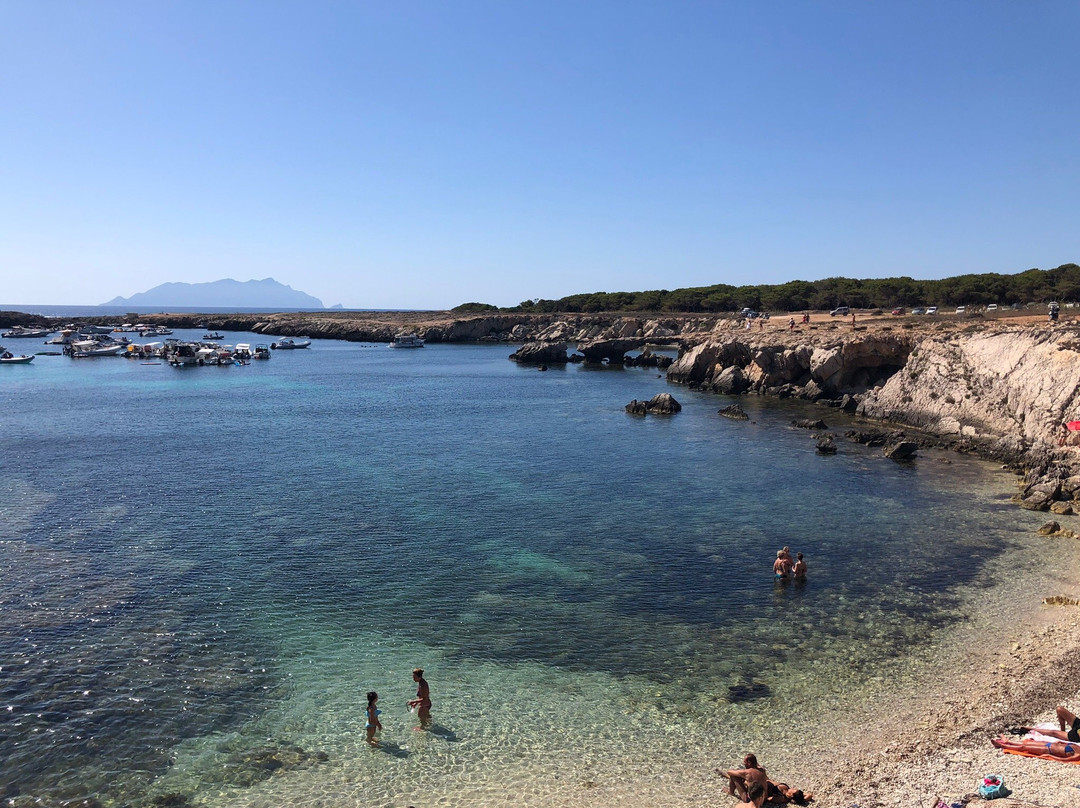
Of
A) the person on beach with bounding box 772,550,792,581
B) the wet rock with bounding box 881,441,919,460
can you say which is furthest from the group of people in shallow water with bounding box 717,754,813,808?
the wet rock with bounding box 881,441,919,460

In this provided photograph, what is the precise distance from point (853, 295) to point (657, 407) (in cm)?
8678

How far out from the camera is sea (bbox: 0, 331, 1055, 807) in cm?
1506

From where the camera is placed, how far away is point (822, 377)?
66812 millimetres

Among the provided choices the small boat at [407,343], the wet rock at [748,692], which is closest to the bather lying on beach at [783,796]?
the wet rock at [748,692]

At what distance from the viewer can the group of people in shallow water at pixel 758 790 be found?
1325 centimetres

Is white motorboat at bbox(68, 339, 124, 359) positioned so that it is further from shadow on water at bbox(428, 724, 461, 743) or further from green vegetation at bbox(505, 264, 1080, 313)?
shadow on water at bbox(428, 724, 461, 743)

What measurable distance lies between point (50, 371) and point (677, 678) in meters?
103

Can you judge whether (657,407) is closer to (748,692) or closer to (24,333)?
(748,692)

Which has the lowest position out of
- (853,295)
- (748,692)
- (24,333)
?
(748,692)

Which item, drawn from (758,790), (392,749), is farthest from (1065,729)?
(392,749)

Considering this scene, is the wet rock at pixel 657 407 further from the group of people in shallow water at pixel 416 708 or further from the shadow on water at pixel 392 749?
the shadow on water at pixel 392 749

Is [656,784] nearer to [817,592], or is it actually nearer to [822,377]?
[817,592]

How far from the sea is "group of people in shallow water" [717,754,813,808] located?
1.02 m

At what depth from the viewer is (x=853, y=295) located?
12950cm
